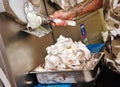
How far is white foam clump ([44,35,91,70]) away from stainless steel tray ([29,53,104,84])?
0.14 ft

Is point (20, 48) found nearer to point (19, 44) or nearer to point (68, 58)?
point (19, 44)

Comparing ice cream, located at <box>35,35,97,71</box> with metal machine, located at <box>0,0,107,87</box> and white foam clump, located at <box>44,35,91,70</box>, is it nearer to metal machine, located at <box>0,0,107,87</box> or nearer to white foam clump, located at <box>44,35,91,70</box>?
white foam clump, located at <box>44,35,91,70</box>

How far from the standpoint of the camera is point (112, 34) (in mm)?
955

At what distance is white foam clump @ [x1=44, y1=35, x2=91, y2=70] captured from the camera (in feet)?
3.69

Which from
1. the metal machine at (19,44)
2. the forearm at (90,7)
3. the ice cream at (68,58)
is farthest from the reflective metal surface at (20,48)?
the forearm at (90,7)

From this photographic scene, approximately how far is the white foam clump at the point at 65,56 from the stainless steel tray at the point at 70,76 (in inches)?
1.6

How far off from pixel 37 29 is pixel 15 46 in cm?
17

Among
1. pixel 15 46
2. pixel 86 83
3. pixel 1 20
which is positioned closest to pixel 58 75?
pixel 86 83

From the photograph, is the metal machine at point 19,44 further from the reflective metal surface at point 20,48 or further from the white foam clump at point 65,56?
the white foam clump at point 65,56

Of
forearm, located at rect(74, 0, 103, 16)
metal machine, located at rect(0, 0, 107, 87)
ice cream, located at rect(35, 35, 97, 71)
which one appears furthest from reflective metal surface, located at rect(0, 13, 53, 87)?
forearm, located at rect(74, 0, 103, 16)

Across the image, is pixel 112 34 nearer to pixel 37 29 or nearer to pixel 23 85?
pixel 37 29

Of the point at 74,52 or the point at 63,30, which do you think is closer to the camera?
the point at 74,52

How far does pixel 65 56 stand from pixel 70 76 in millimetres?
117

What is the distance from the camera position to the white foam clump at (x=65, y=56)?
Answer: 1.12 metres
